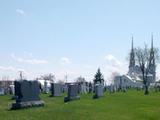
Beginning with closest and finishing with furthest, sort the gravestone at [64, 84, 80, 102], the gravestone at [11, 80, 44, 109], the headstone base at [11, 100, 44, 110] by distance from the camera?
the headstone base at [11, 100, 44, 110] → the gravestone at [11, 80, 44, 109] → the gravestone at [64, 84, 80, 102]

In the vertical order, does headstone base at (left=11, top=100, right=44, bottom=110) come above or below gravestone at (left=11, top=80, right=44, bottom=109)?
below

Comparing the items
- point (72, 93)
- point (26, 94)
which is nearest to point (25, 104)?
point (26, 94)

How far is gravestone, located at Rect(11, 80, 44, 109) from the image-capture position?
70.8 feet

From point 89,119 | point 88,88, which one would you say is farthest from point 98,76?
point 89,119

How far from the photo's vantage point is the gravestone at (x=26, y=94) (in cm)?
2157

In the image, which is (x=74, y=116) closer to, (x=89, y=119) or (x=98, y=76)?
(x=89, y=119)

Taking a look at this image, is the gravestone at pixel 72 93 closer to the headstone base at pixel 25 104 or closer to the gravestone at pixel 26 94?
the gravestone at pixel 26 94

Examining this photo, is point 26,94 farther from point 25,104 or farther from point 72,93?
point 72,93

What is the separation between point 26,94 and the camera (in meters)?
22.3

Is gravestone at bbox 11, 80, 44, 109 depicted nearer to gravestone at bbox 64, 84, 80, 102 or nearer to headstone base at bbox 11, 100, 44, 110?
headstone base at bbox 11, 100, 44, 110

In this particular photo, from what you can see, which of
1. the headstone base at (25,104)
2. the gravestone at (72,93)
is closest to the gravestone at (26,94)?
the headstone base at (25,104)

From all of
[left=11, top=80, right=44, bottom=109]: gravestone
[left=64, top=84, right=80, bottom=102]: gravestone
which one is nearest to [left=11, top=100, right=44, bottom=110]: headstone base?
[left=11, top=80, right=44, bottom=109]: gravestone

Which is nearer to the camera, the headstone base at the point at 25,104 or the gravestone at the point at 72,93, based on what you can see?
the headstone base at the point at 25,104

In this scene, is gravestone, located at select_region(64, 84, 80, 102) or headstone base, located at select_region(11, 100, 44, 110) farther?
gravestone, located at select_region(64, 84, 80, 102)
